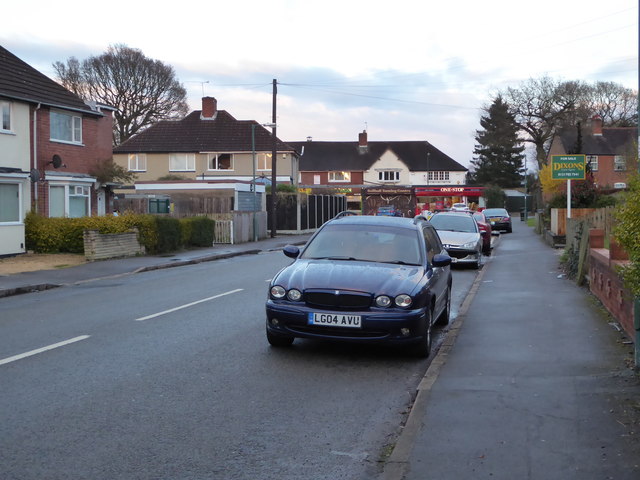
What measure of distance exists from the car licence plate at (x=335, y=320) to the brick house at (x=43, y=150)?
17517 millimetres

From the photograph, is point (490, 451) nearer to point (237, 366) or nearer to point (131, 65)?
point (237, 366)

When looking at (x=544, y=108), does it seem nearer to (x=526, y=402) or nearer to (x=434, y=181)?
(x=434, y=181)

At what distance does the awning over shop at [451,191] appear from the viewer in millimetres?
69875

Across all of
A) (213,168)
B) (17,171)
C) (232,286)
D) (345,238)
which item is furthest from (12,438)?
(213,168)

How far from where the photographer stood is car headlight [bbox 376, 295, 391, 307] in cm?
779

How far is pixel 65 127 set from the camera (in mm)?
27438

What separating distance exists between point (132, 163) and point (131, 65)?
769cm

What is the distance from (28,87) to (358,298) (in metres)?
21.6

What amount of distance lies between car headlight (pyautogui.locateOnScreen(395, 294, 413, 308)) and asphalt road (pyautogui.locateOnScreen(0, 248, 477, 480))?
691mm

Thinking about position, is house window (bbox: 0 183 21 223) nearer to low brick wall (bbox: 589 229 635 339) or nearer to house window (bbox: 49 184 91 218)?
house window (bbox: 49 184 91 218)

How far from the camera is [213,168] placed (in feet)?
185

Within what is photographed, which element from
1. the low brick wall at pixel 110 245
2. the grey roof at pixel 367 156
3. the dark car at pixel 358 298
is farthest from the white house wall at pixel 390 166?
the dark car at pixel 358 298

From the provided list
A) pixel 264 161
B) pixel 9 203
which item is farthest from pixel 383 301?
pixel 264 161

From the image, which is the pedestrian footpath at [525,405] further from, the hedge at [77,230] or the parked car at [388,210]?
the parked car at [388,210]
